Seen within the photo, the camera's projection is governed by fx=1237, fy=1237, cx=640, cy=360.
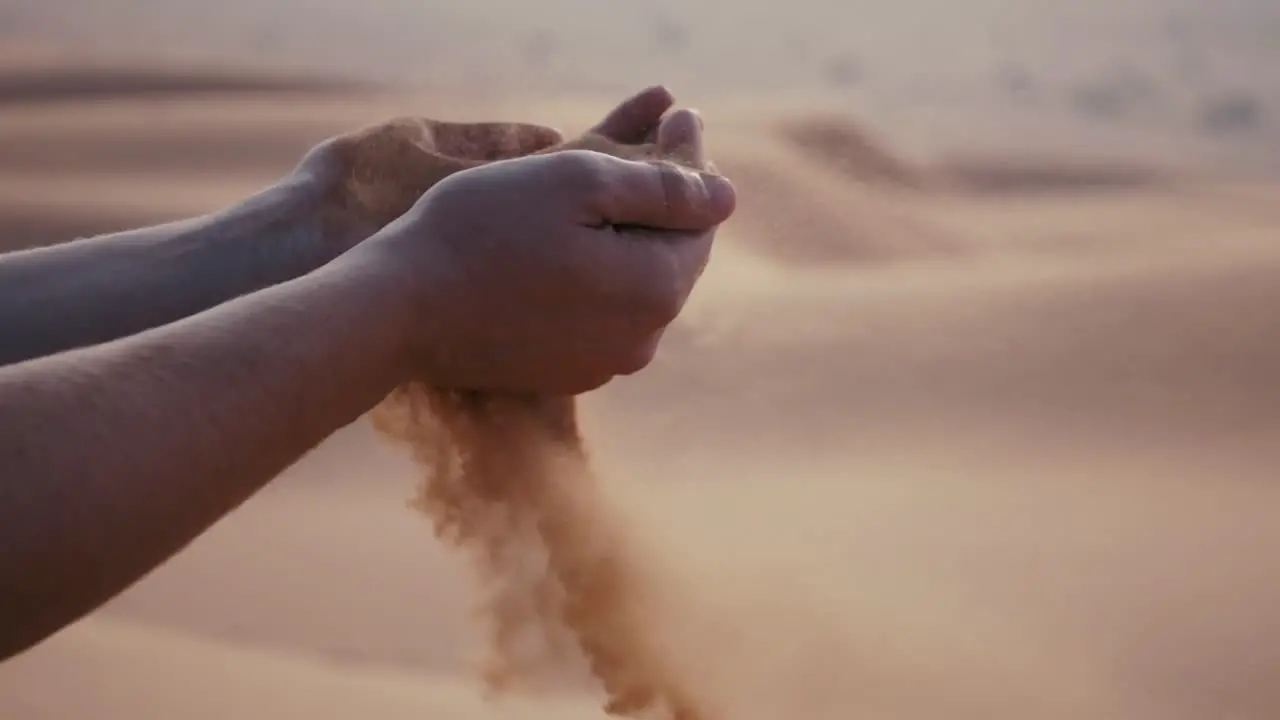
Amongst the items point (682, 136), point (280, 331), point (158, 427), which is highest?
point (682, 136)

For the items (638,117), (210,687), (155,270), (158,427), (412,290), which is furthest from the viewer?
(210,687)

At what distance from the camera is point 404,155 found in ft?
4.61

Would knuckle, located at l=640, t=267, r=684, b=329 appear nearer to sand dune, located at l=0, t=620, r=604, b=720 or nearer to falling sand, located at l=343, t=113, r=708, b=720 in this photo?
falling sand, located at l=343, t=113, r=708, b=720

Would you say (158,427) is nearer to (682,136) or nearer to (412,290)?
(412,290)

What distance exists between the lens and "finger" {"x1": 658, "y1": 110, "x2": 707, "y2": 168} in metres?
1.32

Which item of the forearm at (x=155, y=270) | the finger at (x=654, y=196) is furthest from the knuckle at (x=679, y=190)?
the forearm at (x=155, y=270)

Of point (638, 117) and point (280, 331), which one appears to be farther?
point (638, 117)

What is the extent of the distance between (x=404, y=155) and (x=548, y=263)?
0.38m

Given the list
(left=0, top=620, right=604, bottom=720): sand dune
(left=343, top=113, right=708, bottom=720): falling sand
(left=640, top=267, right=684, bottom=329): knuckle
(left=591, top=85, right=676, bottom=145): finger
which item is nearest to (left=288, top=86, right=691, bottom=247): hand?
(left=591, top=85, right=676, bottom=145): finger

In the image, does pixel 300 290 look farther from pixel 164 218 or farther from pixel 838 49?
pixel 838 49

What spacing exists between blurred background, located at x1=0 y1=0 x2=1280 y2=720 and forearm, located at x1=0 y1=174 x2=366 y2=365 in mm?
403

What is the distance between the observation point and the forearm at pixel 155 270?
1.26 metres

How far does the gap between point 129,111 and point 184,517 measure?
6.08 metres

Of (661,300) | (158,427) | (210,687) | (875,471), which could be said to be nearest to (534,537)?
(661,300)
